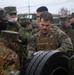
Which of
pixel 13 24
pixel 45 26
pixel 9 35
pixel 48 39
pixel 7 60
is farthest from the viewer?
pixel 13 24

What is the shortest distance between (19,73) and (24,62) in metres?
0.29

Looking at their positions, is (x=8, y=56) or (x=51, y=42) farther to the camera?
(x=51, y=42)

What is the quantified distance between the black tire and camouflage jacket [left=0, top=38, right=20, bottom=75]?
21cm

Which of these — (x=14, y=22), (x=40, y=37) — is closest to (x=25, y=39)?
(x=40, y=37)

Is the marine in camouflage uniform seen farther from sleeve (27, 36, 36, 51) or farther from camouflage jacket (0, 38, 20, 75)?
camouflage jacket (0, 38, 20, 75)

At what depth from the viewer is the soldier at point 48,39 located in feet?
17.7

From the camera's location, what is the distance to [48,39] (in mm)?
5488

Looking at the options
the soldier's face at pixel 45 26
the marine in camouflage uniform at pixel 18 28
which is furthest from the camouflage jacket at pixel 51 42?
the marine in camouflage uniform at pixel 18 28

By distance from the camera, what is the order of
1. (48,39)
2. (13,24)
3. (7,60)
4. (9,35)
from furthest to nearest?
(13,24) < (48,39) < (9,35) < (7,60)

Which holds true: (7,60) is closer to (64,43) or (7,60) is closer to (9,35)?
(9,35)

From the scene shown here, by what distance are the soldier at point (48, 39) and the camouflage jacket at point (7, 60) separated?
2.05 meters

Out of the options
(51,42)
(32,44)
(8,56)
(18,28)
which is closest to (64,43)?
(51,42)

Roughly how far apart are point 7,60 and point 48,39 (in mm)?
2296

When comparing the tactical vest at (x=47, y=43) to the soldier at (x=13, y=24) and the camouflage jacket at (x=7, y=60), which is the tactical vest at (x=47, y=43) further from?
the camouflage jacket at (x=7, y=60)
